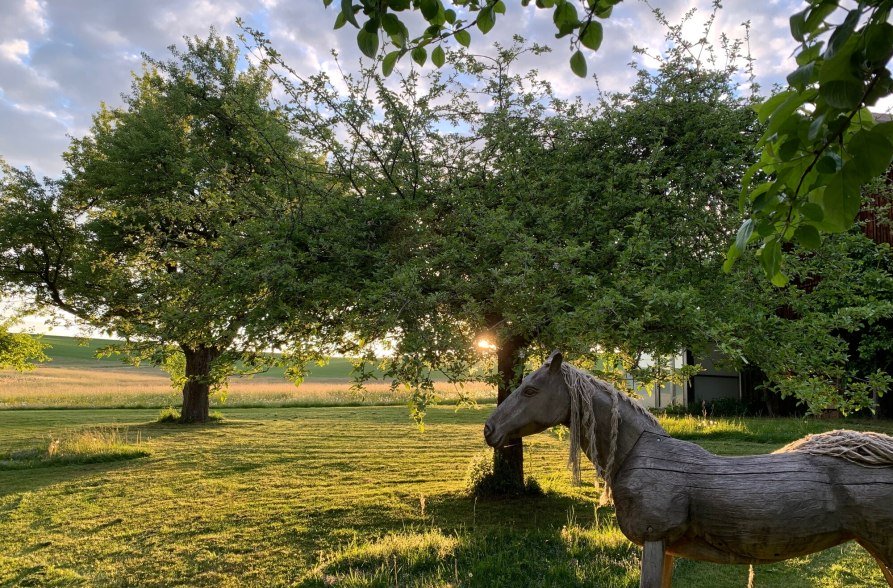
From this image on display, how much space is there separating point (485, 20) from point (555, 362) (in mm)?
2087

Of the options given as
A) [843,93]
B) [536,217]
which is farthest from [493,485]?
[843,93]

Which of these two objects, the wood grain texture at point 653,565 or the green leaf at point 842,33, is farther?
the wood grain texture at point 653,565

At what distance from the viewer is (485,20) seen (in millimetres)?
2443

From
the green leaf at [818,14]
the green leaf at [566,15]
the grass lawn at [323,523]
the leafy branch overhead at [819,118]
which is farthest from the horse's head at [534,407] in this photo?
the grass lawn at [323,523]

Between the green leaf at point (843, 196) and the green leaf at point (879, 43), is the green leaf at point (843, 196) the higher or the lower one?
the lower one

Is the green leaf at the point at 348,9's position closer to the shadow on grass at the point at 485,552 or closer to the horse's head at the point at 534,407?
the horse's head at the point at 534,407

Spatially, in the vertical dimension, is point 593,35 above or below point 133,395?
above

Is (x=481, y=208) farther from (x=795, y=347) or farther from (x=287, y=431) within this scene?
(x=287, y=431)

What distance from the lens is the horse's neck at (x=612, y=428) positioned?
137 inches

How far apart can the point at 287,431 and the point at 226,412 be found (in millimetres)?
9842

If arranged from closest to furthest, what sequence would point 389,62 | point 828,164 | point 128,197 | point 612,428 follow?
1. point 828,164
2. point 389,62
3. point 612,428
4. point 128,197

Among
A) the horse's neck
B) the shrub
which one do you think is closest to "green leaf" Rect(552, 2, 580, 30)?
the horse's neck

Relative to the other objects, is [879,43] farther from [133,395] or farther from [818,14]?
[133,395]

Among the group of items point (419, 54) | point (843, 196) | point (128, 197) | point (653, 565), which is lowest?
point (653, 565)
